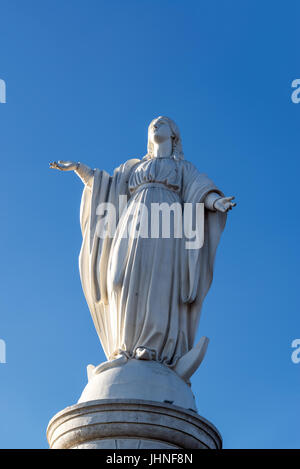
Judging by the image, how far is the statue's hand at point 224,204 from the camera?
450 inches

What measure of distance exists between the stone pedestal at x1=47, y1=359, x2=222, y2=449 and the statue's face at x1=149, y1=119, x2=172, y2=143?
422cm

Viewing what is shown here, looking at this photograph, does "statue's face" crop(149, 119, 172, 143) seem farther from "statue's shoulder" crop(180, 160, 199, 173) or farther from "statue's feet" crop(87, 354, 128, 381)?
"statue's feet" crop(87, 354, 128, 381)

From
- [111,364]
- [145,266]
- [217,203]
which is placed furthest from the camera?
[217,203]

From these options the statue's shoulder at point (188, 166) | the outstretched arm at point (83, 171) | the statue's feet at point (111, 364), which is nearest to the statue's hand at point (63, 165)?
the outstretched arm at point (83, 171)

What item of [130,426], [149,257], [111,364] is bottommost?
[130,426]

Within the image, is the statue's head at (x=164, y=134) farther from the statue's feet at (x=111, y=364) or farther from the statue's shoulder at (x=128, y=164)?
the statue's feet at (x=111, y=364)

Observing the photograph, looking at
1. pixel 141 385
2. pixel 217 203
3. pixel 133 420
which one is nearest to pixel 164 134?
pixel 217 203

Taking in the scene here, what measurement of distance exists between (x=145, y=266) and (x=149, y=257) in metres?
0.16

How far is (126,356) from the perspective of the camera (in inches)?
414

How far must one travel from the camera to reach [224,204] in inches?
454

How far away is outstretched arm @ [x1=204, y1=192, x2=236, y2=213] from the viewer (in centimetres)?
1145

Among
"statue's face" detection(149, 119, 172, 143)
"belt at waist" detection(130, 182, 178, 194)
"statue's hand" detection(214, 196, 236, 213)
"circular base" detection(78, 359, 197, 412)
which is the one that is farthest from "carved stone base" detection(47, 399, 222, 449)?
"statue's face" detection(149, 119, 172, 143)

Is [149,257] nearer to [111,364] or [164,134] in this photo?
[111,364]
